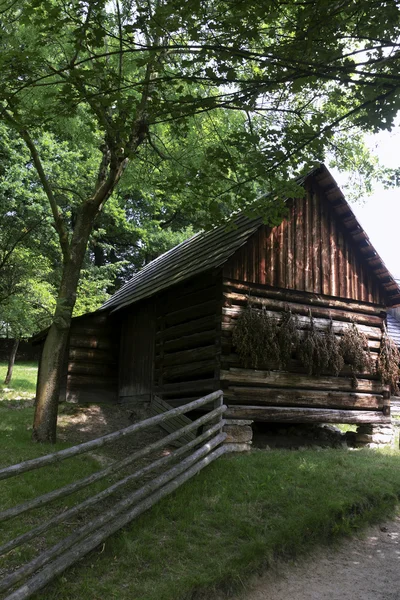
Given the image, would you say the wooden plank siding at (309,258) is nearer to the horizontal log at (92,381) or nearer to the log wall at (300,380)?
the log wall at (300,380)

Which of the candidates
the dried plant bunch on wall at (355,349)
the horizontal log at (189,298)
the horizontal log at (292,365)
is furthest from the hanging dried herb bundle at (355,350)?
the horizontal log at (189,298)

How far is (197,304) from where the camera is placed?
1073cm

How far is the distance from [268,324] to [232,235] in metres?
2.22

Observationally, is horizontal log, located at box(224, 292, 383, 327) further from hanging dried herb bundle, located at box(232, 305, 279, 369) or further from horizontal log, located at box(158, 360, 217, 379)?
horizontal log, located at box(158, 360, 217, 379)

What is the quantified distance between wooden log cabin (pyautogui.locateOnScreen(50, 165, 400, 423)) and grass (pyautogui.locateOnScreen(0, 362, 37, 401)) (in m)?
6.24

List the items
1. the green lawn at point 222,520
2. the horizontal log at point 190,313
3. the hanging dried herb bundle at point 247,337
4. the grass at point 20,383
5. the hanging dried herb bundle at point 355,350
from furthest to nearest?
1. the grass at point 20,383
2. the hanging dried herb bundle at point 355,350
3. the horizontal log at point 190,313
4. the hanging dried herb bundle at point 247,337
5. the green lawn at point 222,520

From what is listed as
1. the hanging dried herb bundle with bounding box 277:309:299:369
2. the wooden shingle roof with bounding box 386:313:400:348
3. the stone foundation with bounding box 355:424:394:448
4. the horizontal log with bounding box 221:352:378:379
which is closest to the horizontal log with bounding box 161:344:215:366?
the horizontal log with bounding box 221:352:378:379

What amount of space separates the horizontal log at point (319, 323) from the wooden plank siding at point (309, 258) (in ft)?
2.09

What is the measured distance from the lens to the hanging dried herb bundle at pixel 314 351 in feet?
33.6

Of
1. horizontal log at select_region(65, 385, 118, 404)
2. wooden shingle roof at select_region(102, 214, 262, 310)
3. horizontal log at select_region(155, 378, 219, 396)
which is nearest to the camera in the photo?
wooden shingle roof at select_region(102, 214, 262, 310)

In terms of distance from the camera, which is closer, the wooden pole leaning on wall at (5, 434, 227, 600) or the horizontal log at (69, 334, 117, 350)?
the wooden pole leaning on wall at (5, 434, 227, 600)

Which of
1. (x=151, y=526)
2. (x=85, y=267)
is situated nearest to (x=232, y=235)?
(x=151, y=526)

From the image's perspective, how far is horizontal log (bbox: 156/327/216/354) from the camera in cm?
1002

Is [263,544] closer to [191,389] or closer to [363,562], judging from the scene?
[363,562]
